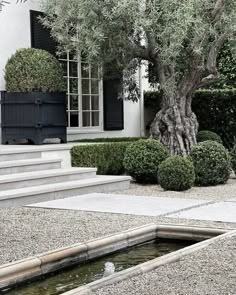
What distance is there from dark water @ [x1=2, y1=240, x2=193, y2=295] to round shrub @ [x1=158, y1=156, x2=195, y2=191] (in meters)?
3.34

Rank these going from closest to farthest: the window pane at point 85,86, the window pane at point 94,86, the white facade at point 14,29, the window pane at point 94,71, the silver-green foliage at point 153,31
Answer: the silver-green foliage at point 153,31 < the white facade at point 14,29 < the window pane at point 94,71 < the window pane at point 85,86 < the window pane at point 94,86

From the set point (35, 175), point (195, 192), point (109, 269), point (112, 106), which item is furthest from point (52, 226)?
point (112, 106)

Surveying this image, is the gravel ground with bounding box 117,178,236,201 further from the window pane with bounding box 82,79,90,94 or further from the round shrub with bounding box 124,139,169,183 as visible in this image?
the window pane with bounding box 82,79,90,94

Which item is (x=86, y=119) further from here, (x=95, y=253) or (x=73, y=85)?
(x=95, y=253)

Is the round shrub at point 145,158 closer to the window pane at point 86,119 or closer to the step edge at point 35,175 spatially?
the step edge at point 35,175

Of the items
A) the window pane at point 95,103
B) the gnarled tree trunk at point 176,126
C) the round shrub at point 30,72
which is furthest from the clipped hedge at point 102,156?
the window pane at point 95,103

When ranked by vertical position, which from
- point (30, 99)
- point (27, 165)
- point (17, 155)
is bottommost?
point (27, 165)

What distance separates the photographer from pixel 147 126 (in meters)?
13.7

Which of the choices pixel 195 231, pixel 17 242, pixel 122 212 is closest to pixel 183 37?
pixel 122 212

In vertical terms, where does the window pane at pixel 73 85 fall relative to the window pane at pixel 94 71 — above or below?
below

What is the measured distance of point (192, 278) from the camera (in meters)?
4.18

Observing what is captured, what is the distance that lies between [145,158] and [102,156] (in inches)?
34.9

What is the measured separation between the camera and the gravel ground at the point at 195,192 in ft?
27.9

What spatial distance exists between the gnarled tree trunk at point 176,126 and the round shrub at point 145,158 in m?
0.74
